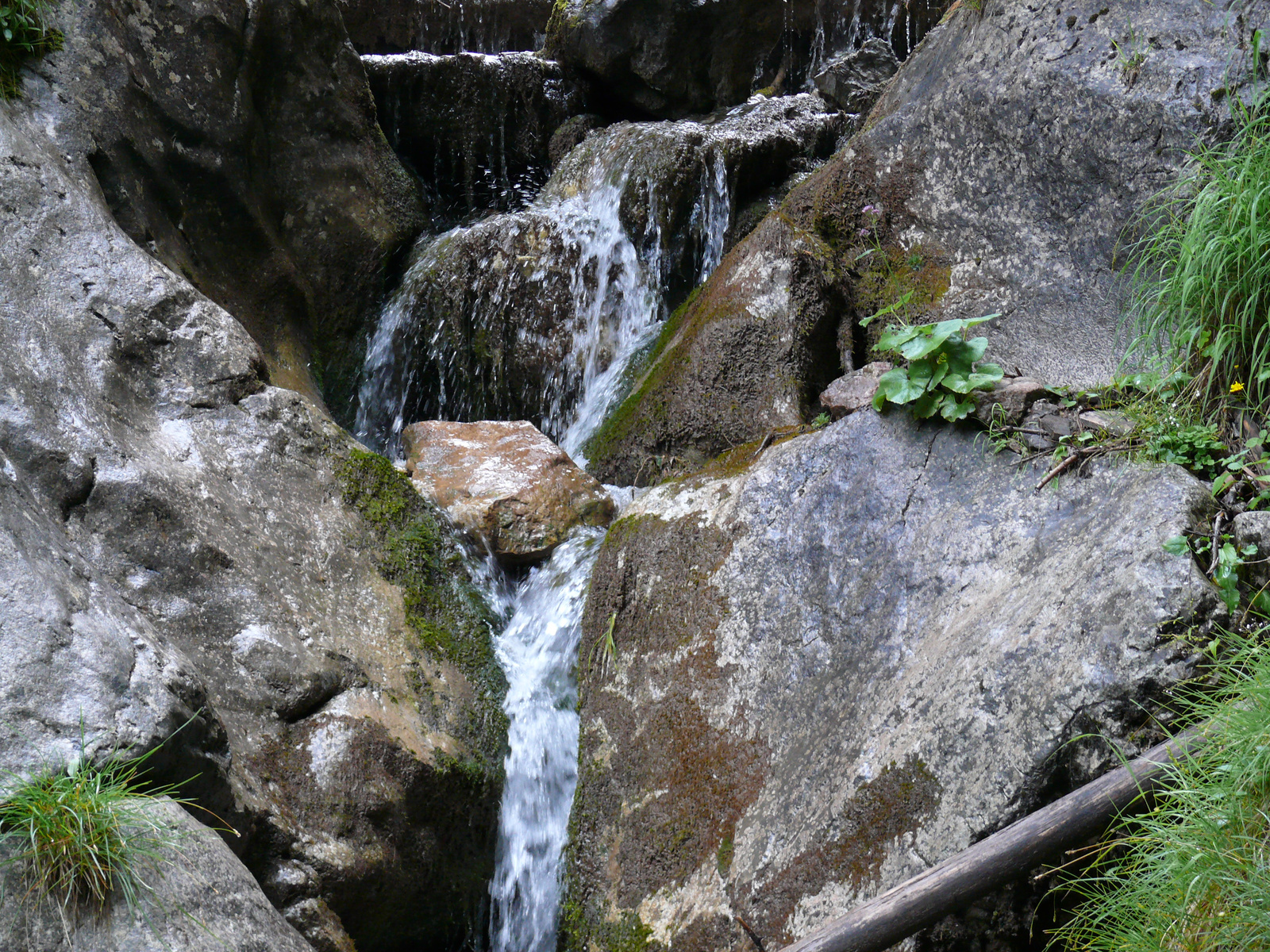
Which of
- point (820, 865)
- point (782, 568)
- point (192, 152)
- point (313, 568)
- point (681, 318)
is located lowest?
point (820, 865)

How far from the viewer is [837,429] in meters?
3.43

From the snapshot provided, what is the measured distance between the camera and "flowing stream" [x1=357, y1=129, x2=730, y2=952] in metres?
3.49

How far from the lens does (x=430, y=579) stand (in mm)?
3980

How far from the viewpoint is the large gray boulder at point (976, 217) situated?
3807 millimetres

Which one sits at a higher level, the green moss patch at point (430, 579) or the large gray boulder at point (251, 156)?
the large gray boulder at point (251, 156)

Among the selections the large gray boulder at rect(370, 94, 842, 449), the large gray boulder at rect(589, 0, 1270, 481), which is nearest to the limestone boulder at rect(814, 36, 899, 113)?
the large gray boulder at rect(370, 94, 842, 449)

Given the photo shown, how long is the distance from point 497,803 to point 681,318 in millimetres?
3109

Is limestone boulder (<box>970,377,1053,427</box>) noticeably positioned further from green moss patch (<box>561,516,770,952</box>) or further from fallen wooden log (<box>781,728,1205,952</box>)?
fallen wooden log (<box>781,728,1205,952</box>)

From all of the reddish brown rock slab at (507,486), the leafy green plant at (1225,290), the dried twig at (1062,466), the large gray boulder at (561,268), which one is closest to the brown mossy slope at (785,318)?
the reddish brown rock slab at (507,486)

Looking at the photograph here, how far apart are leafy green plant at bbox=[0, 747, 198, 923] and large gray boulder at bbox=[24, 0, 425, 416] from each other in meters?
3.27

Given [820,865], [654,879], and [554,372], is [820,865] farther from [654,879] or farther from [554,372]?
[554,372]

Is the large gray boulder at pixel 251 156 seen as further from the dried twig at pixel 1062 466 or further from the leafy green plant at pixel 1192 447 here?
the leafy green plant at pixel 1192 447

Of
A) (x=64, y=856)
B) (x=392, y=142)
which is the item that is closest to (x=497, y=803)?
(x=64, y=856)

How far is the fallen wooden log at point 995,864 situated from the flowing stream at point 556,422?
162 cm
